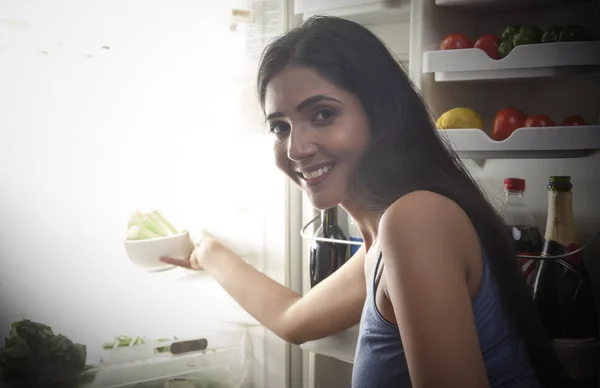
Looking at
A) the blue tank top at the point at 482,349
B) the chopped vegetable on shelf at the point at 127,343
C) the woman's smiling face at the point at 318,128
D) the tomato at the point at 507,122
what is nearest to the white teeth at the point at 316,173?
the woman's smiling face at the point at 318,128

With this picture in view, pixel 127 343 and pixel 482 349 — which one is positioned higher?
pixel 482 349

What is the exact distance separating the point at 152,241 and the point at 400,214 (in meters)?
0.64

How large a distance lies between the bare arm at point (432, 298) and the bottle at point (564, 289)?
0.95 feet

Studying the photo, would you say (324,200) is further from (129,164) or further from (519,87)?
(129,164)

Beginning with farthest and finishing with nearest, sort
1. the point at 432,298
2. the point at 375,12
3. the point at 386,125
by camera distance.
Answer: the point at 375,12 → the point at 386,125 → the point at 432,298

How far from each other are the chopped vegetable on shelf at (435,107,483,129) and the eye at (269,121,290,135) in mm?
238

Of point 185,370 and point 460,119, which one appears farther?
point 185,370

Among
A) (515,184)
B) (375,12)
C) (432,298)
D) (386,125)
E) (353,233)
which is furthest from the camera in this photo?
(353,233)

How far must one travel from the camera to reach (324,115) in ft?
2.43

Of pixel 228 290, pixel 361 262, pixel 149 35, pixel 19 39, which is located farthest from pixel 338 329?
pixel 19 39

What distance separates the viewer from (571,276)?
830mm

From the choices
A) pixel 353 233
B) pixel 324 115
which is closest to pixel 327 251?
pixel 353 233

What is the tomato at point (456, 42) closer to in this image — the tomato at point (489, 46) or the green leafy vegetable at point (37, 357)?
the tomato at point (489, 46)

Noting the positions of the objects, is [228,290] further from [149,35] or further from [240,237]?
[149,35]
